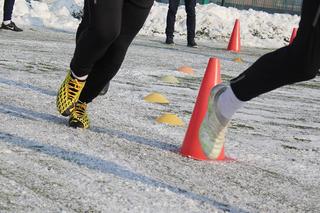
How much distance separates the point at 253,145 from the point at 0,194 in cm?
197

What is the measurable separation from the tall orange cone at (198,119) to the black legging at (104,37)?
529mm

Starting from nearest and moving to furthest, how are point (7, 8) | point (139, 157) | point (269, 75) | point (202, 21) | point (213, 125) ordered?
point (269, 75) → point (213, 125) → point (139, 157) → point (7, 8) → point (202, 21)

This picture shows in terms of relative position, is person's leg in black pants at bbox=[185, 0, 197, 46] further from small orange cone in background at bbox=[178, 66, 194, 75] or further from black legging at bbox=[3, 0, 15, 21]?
small orange cone in background at bbox=[178, 66, 194, 75]

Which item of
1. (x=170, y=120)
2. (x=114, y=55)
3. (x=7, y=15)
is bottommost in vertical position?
(x=7, y=15)

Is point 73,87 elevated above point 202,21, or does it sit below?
above

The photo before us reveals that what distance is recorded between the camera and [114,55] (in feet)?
12.3

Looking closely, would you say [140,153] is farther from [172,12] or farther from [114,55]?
[172,12]

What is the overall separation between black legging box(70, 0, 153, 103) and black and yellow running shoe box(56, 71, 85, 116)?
1.6 inches

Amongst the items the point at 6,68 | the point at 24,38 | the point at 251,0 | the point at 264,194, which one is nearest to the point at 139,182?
the point at 264,194

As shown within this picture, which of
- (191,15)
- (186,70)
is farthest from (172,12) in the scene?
(186,70)

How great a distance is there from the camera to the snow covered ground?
8.64ft

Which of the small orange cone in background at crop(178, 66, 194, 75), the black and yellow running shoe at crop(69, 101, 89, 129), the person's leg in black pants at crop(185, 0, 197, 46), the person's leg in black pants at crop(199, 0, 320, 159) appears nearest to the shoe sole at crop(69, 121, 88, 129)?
the black and yellow running shoe at crop(69, 101, 89, 129)

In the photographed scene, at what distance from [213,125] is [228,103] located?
6.2 inches

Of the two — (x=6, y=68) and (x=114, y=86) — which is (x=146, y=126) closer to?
(x=114, y=86)
